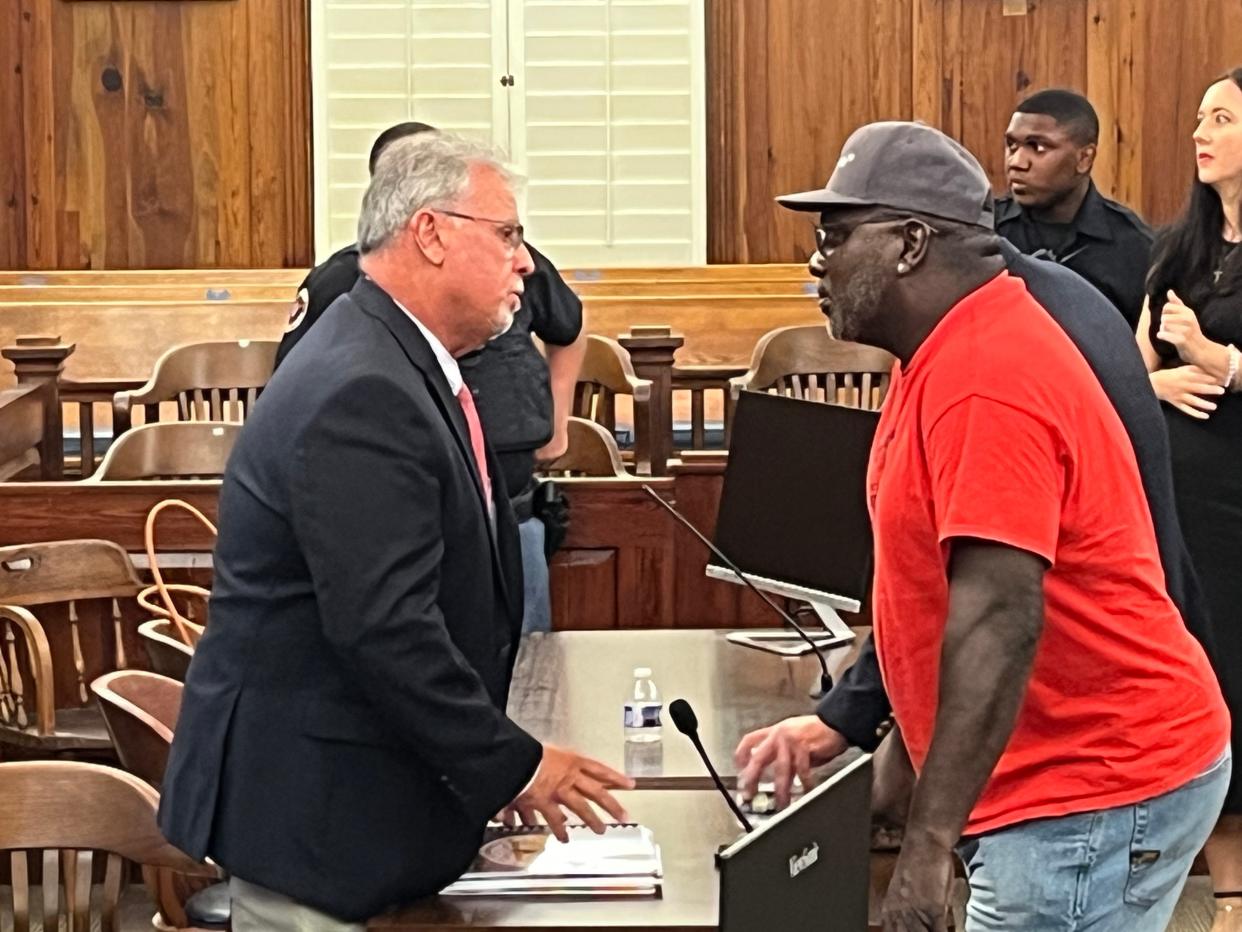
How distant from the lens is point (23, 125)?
8.89 metres

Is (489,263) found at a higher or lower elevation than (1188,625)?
higher

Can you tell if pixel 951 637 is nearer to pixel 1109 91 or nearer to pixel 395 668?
pixel 395 668

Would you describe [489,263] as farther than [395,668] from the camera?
Yes

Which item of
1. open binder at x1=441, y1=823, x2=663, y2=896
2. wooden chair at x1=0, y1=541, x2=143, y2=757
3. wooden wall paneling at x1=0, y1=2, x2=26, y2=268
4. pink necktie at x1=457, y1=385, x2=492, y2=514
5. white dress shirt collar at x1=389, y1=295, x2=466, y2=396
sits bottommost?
wooden chair at x1=0, y1=541, x2=143, y2=757

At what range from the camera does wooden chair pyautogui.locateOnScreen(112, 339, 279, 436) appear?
271 inches

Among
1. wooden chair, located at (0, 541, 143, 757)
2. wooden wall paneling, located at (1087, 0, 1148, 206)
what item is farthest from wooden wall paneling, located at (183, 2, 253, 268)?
wooden chair, located at (0, 541, 143, 757)

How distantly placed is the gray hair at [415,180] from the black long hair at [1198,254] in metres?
2.02

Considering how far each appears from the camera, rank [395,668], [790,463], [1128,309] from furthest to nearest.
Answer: [1128,309] → [790,463] → [395,668]

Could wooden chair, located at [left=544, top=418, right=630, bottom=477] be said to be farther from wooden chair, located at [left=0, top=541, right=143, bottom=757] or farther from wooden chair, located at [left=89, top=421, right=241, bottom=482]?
wooden chair, located at [left=0, top=541, right=143, bottom=757]

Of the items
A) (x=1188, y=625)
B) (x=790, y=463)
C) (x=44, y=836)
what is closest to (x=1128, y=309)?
(x=790, y=463)

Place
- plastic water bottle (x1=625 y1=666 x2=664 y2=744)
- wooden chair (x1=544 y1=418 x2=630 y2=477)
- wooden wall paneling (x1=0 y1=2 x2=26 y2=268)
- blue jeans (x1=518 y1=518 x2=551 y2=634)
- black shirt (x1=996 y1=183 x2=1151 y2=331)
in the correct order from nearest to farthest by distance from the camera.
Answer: plastic water bottle (x1=625 y1=666 x2=664 y2=744)
blue jeans (x1=518 y1=518 x2=551 y2=634)
black shirt (x1=996 y1=183 x2=1151 y2=331)
wooden chair (x1=544 y1=418 x2=630 y2=477)
wooden wall paneling (x1=0 y1=2 x2=26 y2=268)

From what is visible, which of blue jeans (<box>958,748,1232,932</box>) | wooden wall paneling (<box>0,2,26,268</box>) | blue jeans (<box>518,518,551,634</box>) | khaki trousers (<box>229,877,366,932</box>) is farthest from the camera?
wooden wall paneling (<box>0,2,26,268</box>)

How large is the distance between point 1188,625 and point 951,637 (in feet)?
2.38

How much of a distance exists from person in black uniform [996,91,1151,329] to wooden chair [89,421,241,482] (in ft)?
6.83
